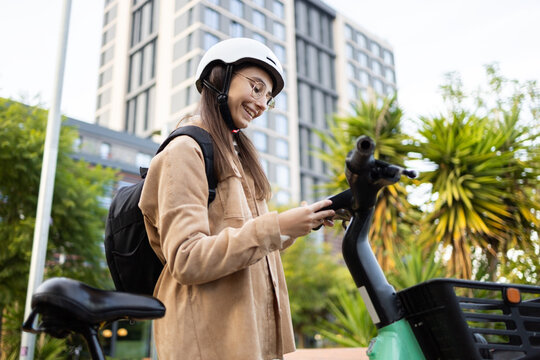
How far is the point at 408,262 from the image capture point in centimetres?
659

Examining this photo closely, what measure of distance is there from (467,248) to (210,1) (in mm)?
30969

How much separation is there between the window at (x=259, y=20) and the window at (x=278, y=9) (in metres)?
1.89

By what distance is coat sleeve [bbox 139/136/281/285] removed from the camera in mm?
1367

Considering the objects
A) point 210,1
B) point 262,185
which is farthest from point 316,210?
point 210,1

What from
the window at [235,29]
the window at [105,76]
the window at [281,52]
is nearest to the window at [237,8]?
the window at [235,29]

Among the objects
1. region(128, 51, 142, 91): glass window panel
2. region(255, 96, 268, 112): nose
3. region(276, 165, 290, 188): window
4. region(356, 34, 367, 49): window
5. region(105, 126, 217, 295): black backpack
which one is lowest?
region(105, 126, 217, 295): black backpack

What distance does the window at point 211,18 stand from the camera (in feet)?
111

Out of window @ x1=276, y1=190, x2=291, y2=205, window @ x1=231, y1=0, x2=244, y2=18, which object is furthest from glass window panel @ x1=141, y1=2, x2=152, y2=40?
window @ x1=276, y1=190, x2=291, y2=205

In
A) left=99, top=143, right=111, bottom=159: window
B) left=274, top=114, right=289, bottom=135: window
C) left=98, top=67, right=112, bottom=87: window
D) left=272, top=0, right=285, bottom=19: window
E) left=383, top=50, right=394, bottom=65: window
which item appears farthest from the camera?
left=383, top=50, right=394, bottom=65: window

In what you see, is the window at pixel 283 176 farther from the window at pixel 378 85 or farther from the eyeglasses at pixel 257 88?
the eyeglasses at pixel 257 88

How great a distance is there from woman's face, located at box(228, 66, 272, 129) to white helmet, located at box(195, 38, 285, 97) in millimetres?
38

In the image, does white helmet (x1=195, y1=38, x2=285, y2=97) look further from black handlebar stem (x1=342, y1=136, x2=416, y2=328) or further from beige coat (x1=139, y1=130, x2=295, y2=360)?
black handlebar stem (x1=342, y1=136, x2=416, y2=328)

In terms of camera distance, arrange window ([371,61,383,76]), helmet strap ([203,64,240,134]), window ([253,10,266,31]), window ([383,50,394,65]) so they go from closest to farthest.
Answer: helmet strap ([203,64,240,134]), window ([253,10,266,31]), window ([371,61,383,76]), window ([383,50,394,65])

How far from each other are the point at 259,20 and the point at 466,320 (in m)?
38.8
